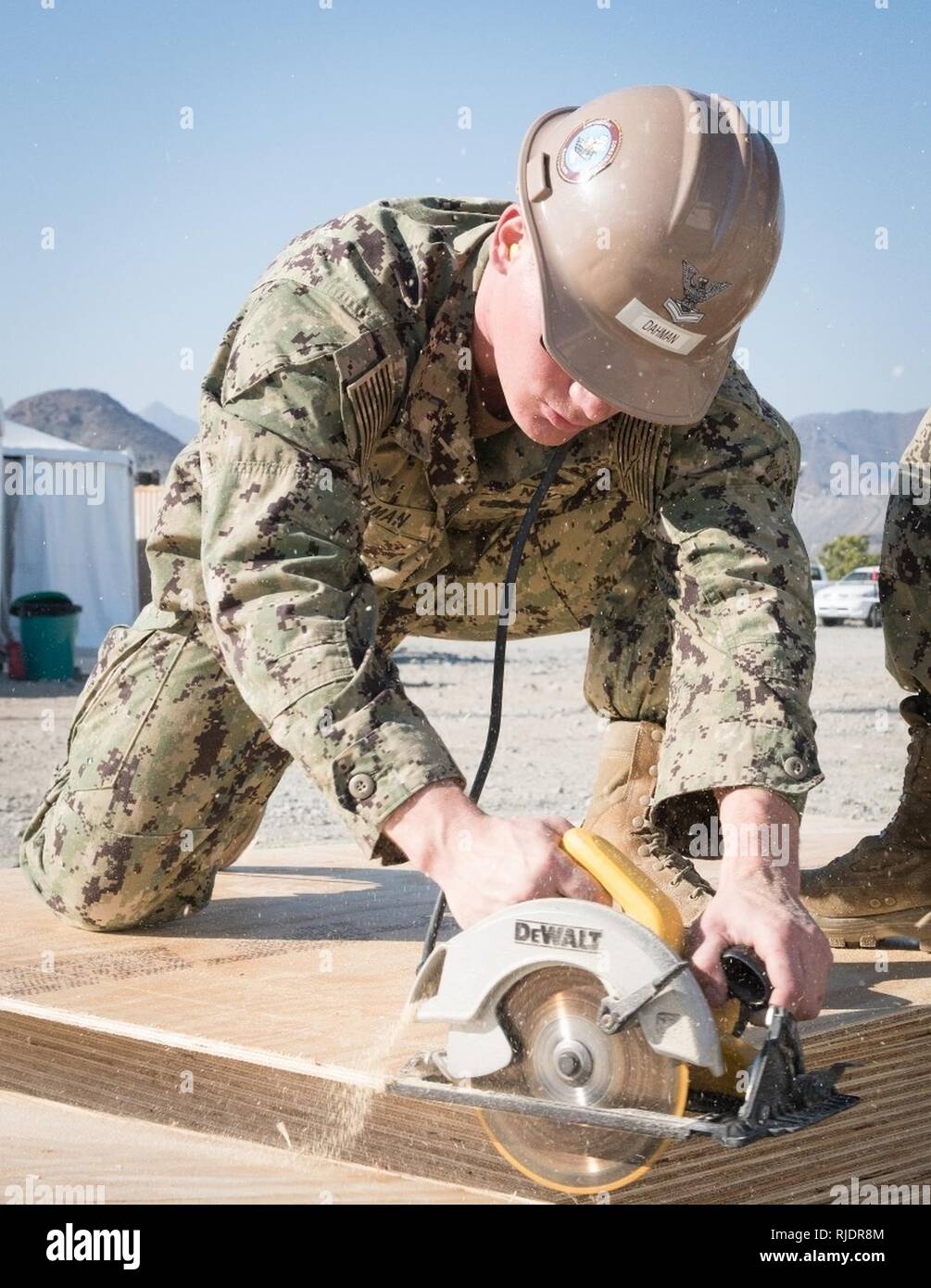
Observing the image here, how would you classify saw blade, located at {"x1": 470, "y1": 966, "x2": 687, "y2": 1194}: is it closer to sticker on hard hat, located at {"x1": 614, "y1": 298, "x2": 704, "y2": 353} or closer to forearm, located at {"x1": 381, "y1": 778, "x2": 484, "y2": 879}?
forearm, located at {"x1": 381, "y1": 778, "x2": 484, "y2": 879}

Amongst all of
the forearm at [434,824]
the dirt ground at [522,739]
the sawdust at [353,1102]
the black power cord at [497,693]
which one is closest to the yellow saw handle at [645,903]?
the forearm at [434,824]

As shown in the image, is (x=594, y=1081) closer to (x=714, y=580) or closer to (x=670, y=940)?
(x=670, y=940)

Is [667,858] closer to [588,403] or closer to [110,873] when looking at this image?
[588,403]

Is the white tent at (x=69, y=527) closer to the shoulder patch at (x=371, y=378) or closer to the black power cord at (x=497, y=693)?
the shoulder patch at (x=371, y=378)

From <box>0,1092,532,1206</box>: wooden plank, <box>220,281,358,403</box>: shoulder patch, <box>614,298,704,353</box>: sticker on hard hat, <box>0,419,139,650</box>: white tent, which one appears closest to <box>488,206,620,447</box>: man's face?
<box>614,298,704,353</box>: sticker on hard hat

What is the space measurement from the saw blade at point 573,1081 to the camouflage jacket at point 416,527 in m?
0.32

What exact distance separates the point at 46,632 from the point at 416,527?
1080 centimetres

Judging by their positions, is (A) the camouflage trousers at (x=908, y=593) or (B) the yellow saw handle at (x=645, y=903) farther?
(A) the camouflage trousers at (x=908, y=593)

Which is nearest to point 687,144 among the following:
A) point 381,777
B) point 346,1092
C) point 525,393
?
point 525,393

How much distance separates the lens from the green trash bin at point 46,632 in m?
13.0

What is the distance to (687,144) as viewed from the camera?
216cm

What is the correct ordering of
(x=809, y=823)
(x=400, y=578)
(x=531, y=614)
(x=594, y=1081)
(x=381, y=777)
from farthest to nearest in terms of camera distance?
(x=809, y=823)
(x=531, y=614)
(x=400, y=578)
(x=381, y=777)
(x=594, y=1081)

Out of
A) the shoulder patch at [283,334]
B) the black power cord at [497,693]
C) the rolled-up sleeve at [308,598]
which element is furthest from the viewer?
the shoulder patch at [283,334]
